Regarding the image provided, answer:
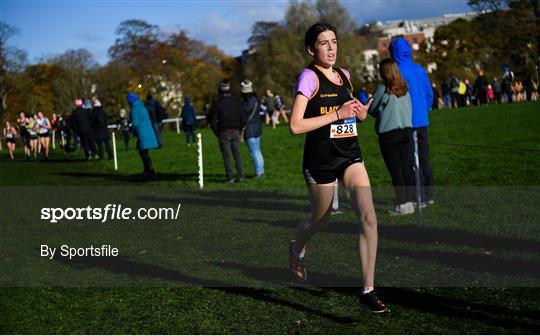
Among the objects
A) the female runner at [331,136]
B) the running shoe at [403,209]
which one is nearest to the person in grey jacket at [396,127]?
the running shoe at [403,209]

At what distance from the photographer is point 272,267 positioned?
818 cm

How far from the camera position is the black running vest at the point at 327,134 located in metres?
6.33

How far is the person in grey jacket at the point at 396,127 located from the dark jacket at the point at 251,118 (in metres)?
7.06

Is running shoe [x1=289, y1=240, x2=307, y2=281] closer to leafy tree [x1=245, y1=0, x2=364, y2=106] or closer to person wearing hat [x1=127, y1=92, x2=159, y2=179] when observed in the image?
person wearing hat [x1=127, y1=92, x2=159, y2=179]

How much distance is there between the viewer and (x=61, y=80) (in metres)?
74.0

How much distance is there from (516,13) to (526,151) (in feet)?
150

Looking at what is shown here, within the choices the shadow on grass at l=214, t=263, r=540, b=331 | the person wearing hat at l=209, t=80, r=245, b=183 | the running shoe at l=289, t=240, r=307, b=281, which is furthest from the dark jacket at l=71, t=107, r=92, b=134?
the running shoe at l=289, t=240, r=307, b=281

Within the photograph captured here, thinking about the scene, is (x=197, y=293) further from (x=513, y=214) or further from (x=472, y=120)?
(x=472, y=120)

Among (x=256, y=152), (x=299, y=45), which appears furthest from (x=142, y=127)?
(x=299, y=45)

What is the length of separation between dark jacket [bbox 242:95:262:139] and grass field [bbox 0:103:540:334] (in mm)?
1659

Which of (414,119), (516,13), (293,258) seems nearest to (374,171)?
(414,119)

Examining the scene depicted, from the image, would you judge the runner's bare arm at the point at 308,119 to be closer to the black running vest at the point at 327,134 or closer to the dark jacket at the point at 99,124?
the black running vest at the point at 327,134

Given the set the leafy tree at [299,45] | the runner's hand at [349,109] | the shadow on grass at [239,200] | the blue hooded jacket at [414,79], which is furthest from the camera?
the leafy tree at [299,45]

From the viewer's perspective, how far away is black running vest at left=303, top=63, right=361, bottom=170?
249 inches
